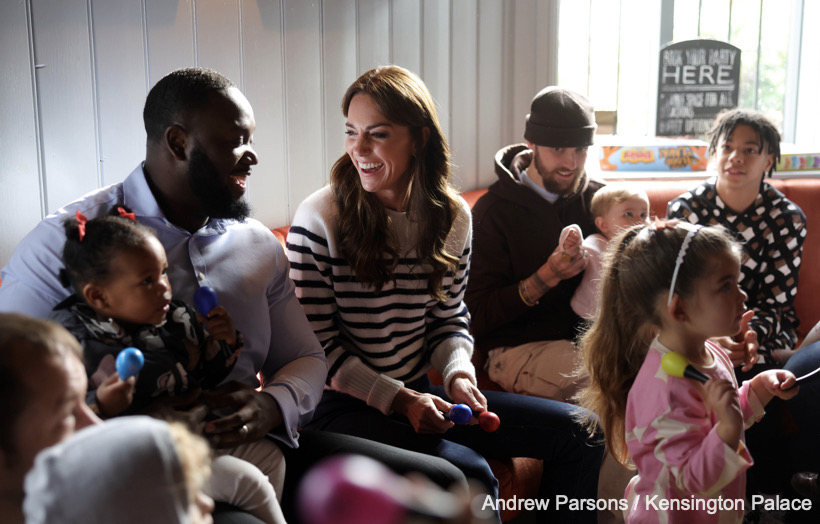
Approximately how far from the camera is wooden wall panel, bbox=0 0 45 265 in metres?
1.66

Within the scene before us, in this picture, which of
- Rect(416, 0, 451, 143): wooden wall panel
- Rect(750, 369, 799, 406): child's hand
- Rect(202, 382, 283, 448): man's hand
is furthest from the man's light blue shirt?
Rect(416, 0, 451, 143): wooden wall panel

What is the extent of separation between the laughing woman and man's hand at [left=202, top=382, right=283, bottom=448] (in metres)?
0.33

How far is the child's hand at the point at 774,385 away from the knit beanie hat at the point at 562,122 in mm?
1045

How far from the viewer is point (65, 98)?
178cm

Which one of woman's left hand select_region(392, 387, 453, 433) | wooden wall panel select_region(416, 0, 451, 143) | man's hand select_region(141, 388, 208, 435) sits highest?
wooden wall panel select_region(416, 0, 451, 143)

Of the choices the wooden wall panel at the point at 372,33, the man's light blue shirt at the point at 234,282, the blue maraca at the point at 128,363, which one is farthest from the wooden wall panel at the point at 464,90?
the blue maraca at the point at 128,363

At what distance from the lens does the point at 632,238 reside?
155cm

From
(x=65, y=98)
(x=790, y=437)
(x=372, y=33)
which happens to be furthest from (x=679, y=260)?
(x=372, y=33)

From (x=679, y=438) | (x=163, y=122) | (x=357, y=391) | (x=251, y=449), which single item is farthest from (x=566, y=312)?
(x=163, y=122)

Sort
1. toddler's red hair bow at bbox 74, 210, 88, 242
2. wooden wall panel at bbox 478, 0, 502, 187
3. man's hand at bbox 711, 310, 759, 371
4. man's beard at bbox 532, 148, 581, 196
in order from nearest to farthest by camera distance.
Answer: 1. toddler's red hair bow at bbox 74, 210, 88, 242
2. man's hand at bbox 711, 310, 759, 371
3. man's beard at bbox 532, 148, 581, 196
4. wooden wall panel at bbox 478, 0, 502, 187

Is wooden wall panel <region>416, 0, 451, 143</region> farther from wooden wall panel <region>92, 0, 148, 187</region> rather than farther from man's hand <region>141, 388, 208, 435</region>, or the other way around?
man's hand <region>141, 388, 208, 435</region>

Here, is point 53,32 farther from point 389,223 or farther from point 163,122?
point 389,223

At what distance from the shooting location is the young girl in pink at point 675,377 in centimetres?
133

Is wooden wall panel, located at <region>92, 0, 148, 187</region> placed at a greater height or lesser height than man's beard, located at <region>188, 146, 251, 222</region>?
greater
